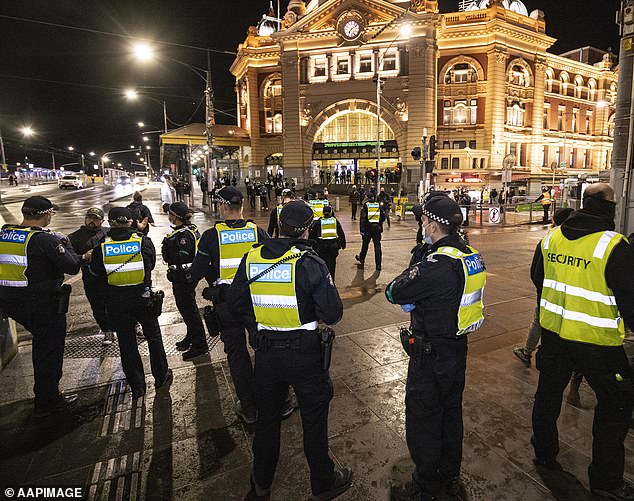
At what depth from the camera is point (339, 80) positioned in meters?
40.0

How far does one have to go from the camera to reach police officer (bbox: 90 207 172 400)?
13.4 ft

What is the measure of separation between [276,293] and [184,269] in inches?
112

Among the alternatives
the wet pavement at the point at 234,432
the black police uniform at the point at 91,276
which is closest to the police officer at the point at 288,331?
the wet pavement at the point at 234,432

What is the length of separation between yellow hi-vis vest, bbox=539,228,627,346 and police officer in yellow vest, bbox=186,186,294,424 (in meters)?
2.60

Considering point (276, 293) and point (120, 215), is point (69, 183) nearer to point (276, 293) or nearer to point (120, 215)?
point (120, 215)

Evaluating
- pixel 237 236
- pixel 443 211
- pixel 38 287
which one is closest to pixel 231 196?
pixel 237 236

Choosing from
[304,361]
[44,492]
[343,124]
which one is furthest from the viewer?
[343,124]

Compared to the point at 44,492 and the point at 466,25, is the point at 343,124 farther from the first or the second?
the point at 44,492

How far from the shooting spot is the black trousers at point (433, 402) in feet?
9.02

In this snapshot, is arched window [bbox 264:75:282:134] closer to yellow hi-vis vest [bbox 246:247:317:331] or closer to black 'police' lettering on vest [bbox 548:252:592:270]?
black 'police' lettering on vest [bbox 548:252:592:270]

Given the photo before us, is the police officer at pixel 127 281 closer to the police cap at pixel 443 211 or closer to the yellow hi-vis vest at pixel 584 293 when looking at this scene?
the police cap at pixel 443 211

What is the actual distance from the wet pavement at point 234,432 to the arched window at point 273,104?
44.7m

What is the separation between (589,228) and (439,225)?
40.7 inches

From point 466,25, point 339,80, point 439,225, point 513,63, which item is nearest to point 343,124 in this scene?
point 339,80
